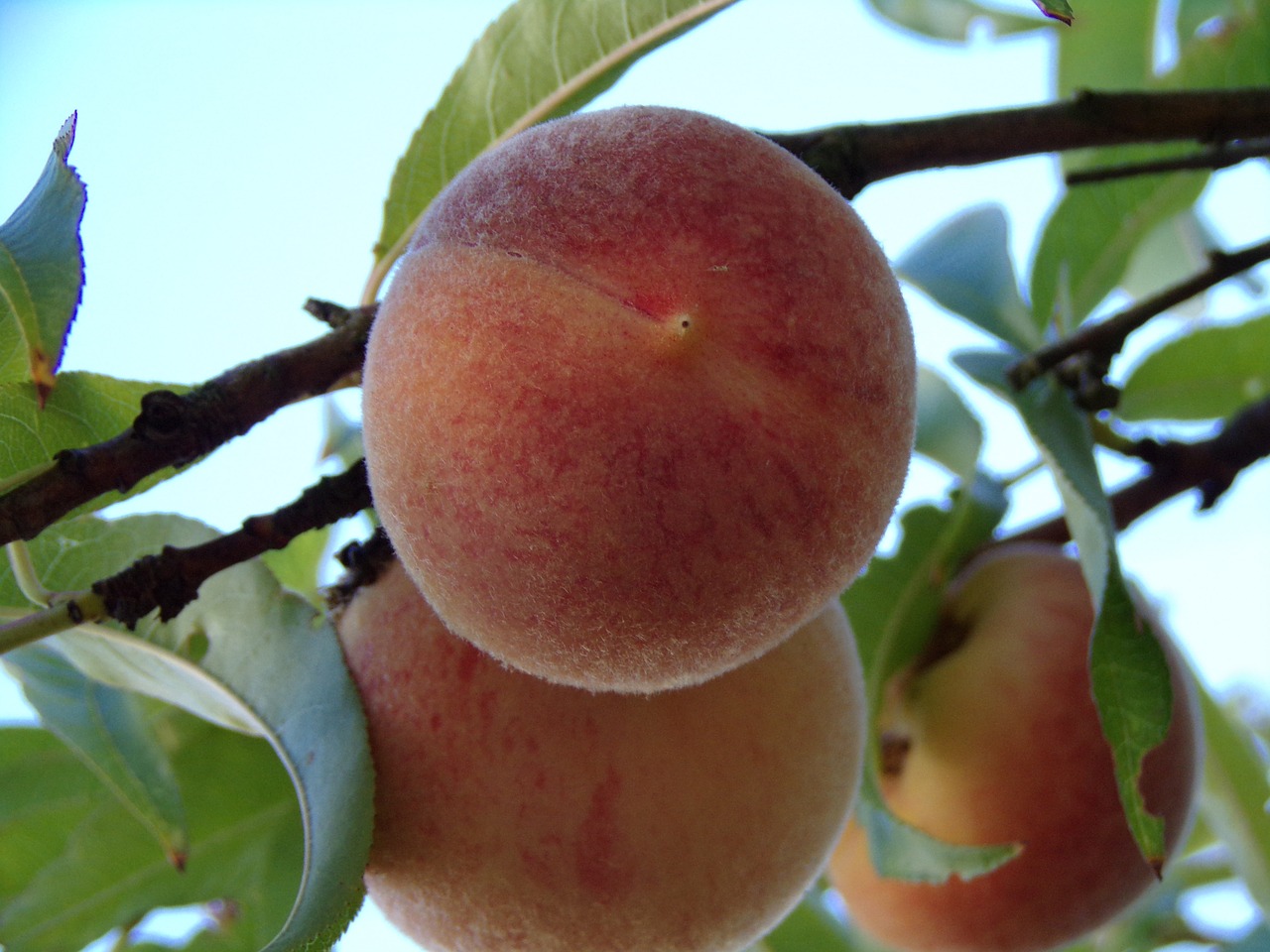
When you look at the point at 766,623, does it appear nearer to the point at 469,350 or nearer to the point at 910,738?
the point at 469,350

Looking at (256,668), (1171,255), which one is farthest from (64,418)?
(1171,255)

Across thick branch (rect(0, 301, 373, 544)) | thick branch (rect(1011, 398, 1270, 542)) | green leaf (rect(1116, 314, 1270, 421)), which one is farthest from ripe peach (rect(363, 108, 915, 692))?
green leaf (rect(1116, 314, 1270, 421))

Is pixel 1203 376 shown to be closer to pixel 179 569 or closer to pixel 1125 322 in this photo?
pixel 1125 322

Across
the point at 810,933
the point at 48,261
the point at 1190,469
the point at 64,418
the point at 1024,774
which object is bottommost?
the point at 810,933

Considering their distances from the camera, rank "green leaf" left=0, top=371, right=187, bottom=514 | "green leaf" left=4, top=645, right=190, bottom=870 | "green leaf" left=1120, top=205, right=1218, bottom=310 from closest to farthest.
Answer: "green leaf" left=0, top=371, right=187, bottom=514 < "green leaf" left=4, top=645, right=190, bottom=870 < "green leaf" left=1120, top=205, right=1218, bottom=310

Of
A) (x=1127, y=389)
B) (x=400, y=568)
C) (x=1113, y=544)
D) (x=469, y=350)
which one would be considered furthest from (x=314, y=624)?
(x=1127, y=389)

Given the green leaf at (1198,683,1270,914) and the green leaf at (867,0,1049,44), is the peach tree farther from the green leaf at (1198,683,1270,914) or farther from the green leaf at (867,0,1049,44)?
the green leaf at (867,0,1049,44)

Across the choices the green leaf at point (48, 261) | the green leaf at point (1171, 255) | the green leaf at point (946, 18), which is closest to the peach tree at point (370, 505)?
the green leaf at point (48, 261)
